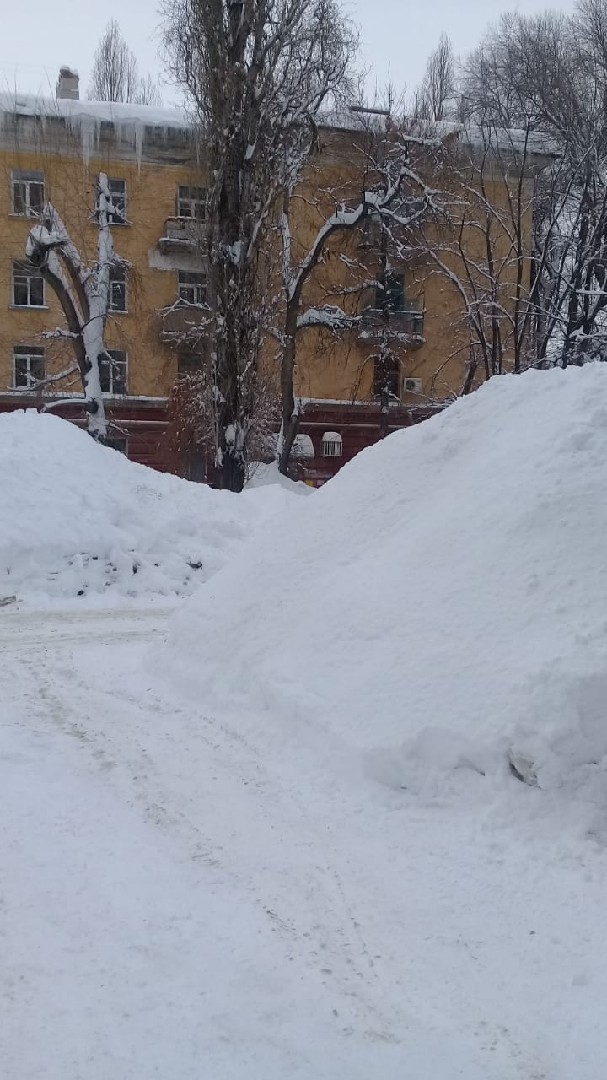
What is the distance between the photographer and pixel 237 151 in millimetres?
18953

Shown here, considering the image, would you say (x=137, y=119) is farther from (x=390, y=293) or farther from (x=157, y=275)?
(x=390, y=293)

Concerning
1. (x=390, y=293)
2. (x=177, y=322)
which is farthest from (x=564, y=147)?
(x=177, y=322)

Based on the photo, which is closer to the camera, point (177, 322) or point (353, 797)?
point (353, 797)

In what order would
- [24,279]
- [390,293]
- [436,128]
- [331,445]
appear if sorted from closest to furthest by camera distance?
[436,128], [390,293], [331,445], [24,279]

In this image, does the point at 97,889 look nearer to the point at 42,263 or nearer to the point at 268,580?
the point at 268,580

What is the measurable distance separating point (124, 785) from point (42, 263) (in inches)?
661

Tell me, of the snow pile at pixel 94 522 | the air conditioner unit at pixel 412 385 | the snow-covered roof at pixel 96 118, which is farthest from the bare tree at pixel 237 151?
the air conditioner unit at pixel 412 385

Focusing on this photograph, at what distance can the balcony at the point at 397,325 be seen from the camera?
90.5ft

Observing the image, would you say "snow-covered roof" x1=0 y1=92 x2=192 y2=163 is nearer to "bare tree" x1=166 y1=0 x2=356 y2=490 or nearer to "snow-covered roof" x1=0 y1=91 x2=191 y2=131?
"snow-covered roof" x1=0 y1=91 x2=191 y2=131

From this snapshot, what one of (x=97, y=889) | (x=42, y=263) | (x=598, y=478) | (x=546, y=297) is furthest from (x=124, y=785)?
(x=546, y=297)

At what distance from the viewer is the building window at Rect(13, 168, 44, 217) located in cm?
2905

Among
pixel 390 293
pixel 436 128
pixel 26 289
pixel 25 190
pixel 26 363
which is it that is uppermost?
pixel 436 128

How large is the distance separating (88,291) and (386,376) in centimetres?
1090

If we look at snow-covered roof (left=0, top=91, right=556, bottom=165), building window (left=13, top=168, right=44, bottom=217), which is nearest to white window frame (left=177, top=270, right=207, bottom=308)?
snow-covered roof (left=0, top=91, right=556, bottom=165)
